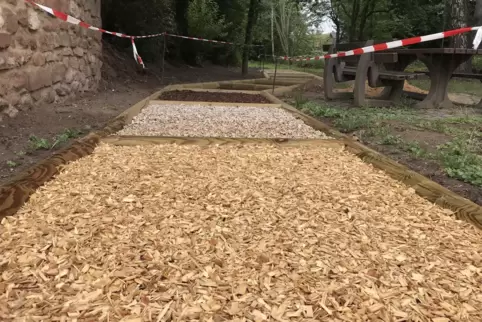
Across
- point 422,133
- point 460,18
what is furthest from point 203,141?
point 460,18

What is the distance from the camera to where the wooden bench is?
6.33 metres

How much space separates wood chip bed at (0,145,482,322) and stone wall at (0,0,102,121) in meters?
2.01

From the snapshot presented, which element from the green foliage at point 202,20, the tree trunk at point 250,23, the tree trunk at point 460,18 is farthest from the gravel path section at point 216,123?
the tree trunk at point 460,18

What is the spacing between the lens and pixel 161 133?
13.3ft

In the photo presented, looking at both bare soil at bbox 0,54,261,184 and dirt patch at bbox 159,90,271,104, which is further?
dirt patch at bbox 159,90,271,104

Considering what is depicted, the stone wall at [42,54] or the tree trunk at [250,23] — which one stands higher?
the tree trunk at [250,23]

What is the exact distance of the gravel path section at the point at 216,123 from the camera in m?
4.19

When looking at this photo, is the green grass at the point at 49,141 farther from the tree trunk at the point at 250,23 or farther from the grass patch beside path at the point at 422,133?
the tree trunk at the point at 250,23

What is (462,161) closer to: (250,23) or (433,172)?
(433,172)

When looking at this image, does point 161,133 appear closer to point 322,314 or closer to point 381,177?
point 381,177

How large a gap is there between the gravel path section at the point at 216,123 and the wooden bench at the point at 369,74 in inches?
58.8

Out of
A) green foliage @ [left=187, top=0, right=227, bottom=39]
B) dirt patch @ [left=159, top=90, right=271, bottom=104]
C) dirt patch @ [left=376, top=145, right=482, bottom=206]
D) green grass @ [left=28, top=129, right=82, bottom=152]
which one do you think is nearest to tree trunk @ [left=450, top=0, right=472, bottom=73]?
green foliage @ [left=187, top=0, right=227, bottom=39]

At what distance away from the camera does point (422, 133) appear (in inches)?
177

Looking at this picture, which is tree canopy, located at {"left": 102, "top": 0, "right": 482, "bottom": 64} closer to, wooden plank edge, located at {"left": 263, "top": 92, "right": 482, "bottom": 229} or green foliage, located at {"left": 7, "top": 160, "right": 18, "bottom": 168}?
green foliage, located at {"left": 7, "top": 160, "right": 18, "bottom": 168}
